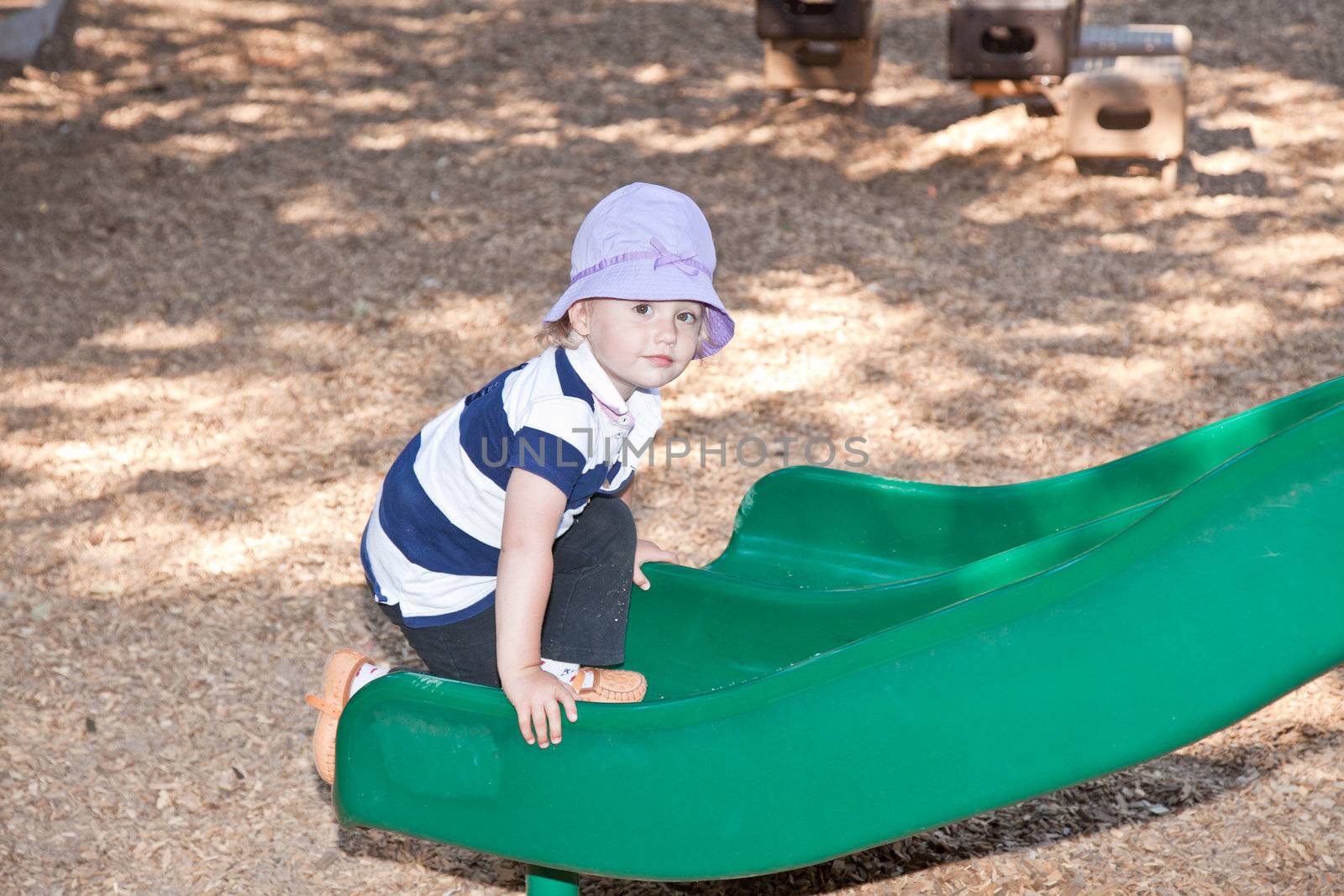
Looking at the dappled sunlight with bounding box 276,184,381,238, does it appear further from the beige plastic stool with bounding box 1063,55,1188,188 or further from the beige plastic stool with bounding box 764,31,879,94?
the beige plastic stool with bounding box 1063,55,1188,188

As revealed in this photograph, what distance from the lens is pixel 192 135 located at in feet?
19.2

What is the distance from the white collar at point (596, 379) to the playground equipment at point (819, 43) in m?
3.93

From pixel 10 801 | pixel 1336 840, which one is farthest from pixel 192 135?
pixel 1336 840

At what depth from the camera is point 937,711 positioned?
1547mm

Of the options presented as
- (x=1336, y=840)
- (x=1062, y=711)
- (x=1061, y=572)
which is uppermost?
(x=1061, y=572)

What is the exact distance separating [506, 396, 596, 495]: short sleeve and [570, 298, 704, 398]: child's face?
0.26ft

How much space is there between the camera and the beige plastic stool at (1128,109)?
16.6ft

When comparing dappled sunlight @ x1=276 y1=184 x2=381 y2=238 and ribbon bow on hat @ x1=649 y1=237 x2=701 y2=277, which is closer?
ribbon bow on hat @ x1=649 y1=237 x2=701 y2=277

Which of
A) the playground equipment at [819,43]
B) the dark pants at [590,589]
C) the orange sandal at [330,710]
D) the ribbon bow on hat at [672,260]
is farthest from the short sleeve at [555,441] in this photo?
the playground equipment at [819,43]

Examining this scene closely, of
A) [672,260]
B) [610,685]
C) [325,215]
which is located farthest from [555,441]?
[325,215]

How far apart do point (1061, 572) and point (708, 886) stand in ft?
3.82

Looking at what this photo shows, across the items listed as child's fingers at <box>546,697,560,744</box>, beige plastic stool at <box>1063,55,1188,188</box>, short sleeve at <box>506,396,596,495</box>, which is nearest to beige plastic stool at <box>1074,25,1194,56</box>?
beige plastic stool at <box>1063,55,1188,188</box>

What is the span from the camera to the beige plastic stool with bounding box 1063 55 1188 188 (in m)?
5.07

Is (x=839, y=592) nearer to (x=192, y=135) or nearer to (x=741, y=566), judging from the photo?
(x=741, y=566)
